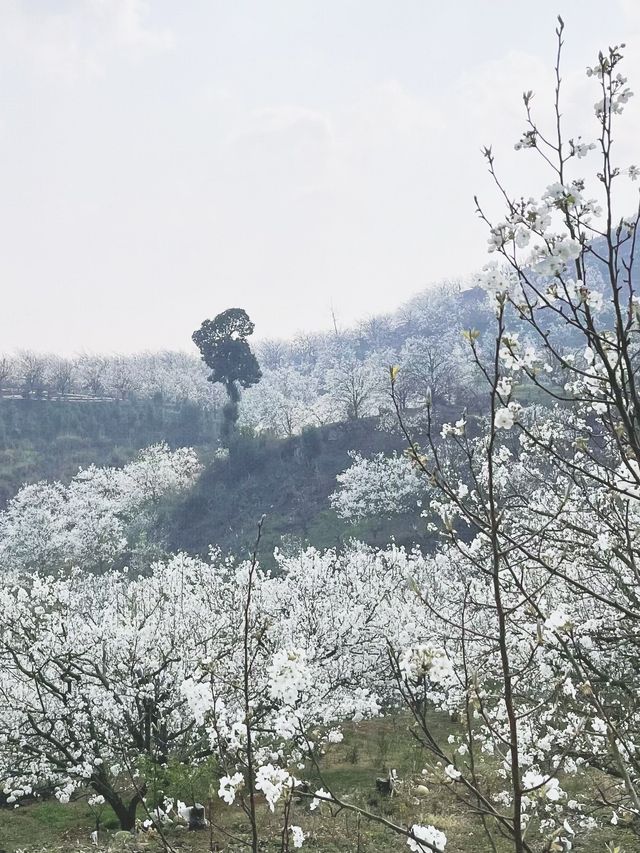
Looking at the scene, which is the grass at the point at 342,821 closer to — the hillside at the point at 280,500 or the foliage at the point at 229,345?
the hillside at the point at 280,500

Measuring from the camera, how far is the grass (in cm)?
1162

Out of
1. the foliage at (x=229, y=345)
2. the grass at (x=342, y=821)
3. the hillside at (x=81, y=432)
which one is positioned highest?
the foliage at (x=229, y=345)

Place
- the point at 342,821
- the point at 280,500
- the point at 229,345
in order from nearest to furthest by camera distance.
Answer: the point at 342,821 → the point at 280,500 → the point at 229,345

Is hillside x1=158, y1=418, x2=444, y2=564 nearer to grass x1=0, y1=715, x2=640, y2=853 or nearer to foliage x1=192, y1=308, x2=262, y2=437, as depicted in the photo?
foliage x1=192, y1=308, x2=262, y2=437

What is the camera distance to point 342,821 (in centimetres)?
1322

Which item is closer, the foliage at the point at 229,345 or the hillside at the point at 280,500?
the hillside at the point at 280,500

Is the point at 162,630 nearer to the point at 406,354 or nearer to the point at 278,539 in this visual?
the point at 278,539

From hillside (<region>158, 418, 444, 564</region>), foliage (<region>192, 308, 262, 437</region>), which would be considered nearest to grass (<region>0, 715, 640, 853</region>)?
hillside (<region>158, 418, 444, 564</region>)

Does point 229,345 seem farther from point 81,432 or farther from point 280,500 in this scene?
point 81,432

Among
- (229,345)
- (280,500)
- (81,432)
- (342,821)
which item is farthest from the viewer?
(81,432)

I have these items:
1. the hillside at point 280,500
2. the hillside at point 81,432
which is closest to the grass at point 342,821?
the hillside at point 280,500

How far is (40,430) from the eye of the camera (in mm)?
72188

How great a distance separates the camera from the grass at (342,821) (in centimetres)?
1162

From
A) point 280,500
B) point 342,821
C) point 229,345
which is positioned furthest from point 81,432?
point 342,821
